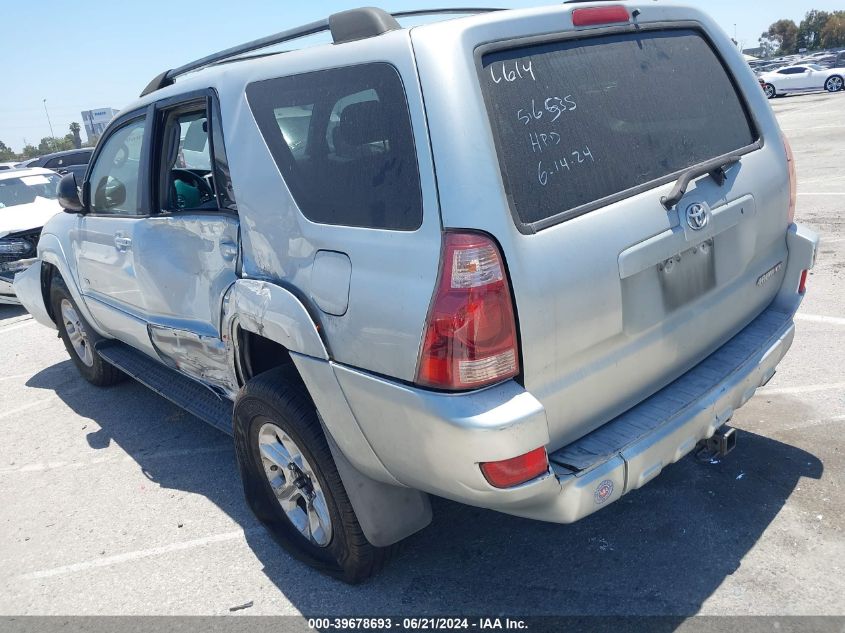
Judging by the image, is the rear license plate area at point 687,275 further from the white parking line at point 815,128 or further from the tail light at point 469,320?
the white parking line at point 815,128

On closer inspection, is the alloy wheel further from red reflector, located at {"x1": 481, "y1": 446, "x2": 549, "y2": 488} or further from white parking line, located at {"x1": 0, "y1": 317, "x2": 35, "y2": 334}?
white parking line, located at {"x1": 0, "y1": 317, "x2": 35, "y2": 334}

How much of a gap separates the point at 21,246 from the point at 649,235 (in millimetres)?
Answer: 8411

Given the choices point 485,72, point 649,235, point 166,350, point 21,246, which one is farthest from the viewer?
point 21,246

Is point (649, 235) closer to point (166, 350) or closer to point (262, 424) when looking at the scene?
point (262, 424)

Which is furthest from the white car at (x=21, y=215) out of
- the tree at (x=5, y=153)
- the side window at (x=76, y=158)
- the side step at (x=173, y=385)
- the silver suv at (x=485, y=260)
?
the tree at (x=5, y=153)

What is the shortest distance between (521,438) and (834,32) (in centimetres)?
9796

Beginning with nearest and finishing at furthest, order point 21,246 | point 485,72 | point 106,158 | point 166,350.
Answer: point 485,72
point 166,350
point 106,158
point 21,246

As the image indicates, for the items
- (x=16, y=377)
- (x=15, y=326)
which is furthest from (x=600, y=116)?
(x=15, y=326)

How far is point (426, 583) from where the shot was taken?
3.04m

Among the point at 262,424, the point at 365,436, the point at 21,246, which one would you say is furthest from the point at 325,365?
the point at 21,246

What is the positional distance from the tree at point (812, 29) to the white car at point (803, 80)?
6560 centimetres

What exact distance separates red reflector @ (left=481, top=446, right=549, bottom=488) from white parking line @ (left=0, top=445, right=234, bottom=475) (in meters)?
2.63

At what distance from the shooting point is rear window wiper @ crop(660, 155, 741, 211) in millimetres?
2572

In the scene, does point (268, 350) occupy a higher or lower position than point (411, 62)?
lower
